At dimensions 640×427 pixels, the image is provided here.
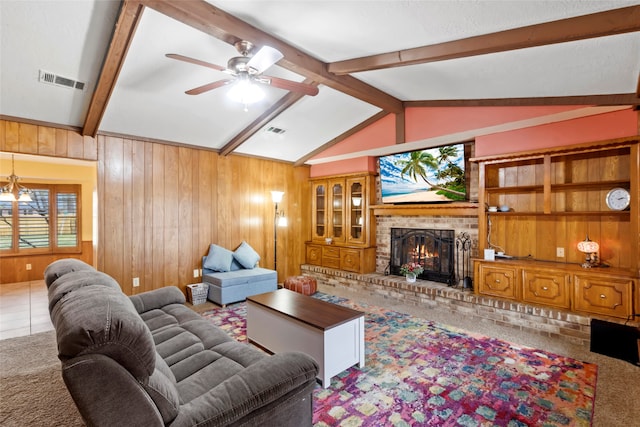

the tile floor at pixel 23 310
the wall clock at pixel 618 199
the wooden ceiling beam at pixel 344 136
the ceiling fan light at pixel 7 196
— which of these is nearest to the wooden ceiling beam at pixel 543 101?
the wooden ceiling beam at pixel 344 136

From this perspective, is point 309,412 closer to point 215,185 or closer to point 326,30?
point 326,30

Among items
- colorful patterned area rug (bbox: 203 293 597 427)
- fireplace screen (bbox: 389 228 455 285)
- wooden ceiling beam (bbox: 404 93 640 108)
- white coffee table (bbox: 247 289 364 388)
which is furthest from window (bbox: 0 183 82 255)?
wooden ceiling beam (bbox: 404 93 640 108)

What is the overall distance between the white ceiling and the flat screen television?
3.13ft

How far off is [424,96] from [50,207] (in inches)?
298

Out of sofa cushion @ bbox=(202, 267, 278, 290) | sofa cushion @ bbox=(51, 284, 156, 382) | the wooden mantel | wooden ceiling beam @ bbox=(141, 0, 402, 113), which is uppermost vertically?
wooden ceiling beam @ bbox=(141, 0, 402, 113)

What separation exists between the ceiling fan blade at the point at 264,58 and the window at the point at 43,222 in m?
6.37

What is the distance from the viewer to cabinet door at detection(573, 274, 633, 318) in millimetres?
3174

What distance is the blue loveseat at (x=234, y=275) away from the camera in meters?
4.66

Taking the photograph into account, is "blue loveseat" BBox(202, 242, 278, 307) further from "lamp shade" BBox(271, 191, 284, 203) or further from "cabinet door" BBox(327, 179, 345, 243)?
"cabinet door" BBox(327, 179, 345, 243)

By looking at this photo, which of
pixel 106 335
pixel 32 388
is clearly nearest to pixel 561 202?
pixel 106 335

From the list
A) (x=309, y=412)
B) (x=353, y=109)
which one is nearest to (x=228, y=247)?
(x=353, y=109)

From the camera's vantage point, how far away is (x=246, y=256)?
541 cm

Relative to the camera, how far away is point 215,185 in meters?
5.39

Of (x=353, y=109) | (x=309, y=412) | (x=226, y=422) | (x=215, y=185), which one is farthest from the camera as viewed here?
(x=215, y=185)
